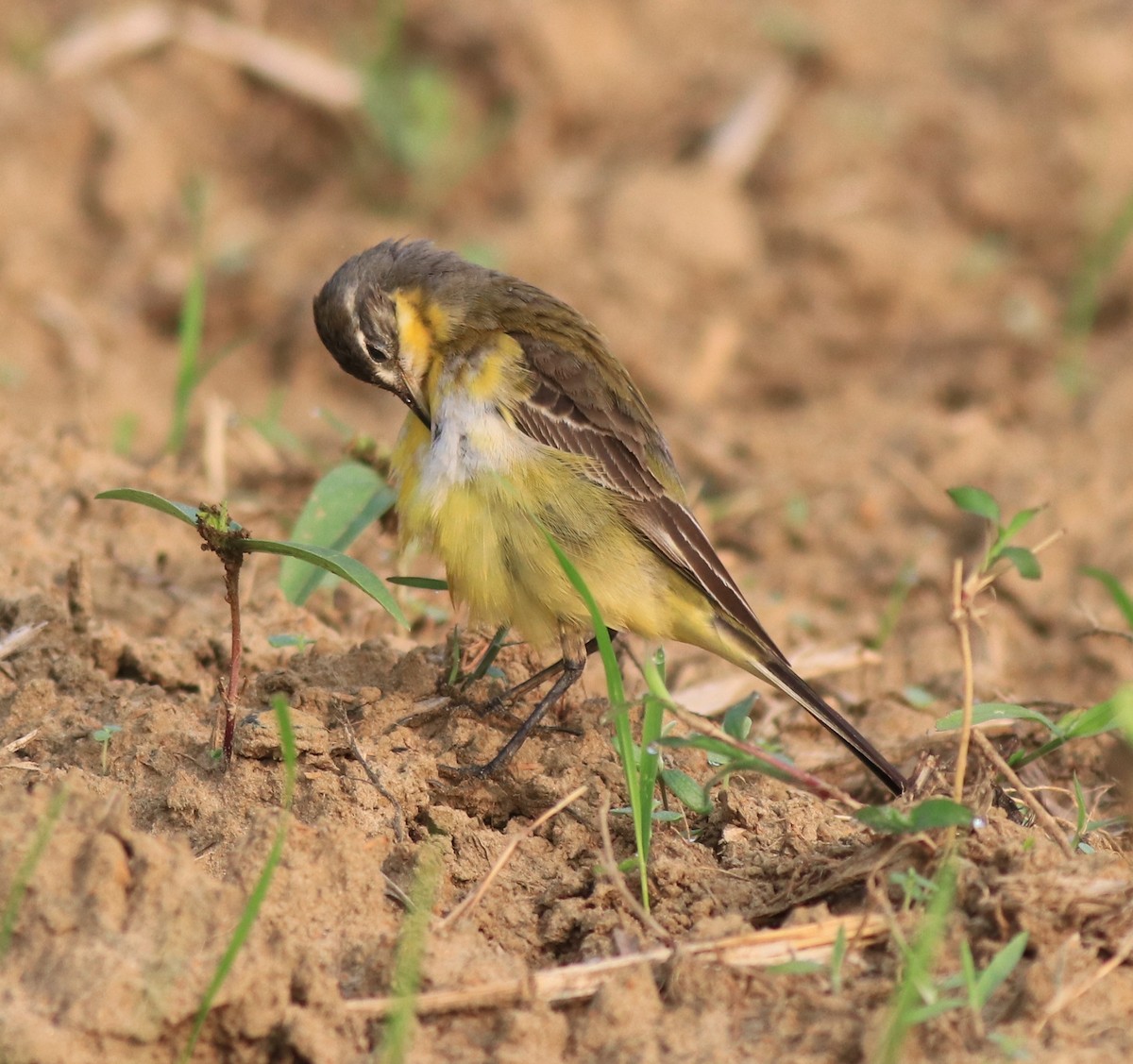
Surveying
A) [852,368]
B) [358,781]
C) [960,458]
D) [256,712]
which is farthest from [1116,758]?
[852,368]

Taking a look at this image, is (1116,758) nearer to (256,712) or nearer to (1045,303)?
(256,712)

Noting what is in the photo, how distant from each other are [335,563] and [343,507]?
1.72 m

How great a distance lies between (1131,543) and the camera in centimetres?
787

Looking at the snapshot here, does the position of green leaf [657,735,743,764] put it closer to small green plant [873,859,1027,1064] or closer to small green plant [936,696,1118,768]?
small green plant [873,859,1027,1064]

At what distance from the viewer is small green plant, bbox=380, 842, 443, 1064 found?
328cm

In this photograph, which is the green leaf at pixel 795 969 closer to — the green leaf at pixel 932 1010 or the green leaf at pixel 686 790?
the green leaf at pixel 932 1010

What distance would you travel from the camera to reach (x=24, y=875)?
140 inches

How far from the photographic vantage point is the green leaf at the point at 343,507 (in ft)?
19.3

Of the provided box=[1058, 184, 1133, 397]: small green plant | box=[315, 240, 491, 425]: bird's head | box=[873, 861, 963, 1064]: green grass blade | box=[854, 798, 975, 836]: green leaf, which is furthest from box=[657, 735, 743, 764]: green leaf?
box=[1058, 184, 1133, 397]: small green plant

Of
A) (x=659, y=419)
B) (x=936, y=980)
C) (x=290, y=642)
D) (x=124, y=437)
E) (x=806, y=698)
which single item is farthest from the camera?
(x=659, y=419)

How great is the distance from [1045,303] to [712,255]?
7.77 feet

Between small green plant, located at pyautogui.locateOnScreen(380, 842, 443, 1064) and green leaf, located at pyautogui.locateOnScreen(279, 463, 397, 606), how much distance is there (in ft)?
5.65

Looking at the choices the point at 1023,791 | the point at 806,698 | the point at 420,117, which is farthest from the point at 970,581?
the point at 420,117

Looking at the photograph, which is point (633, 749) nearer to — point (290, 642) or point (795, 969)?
point (795, 969)
